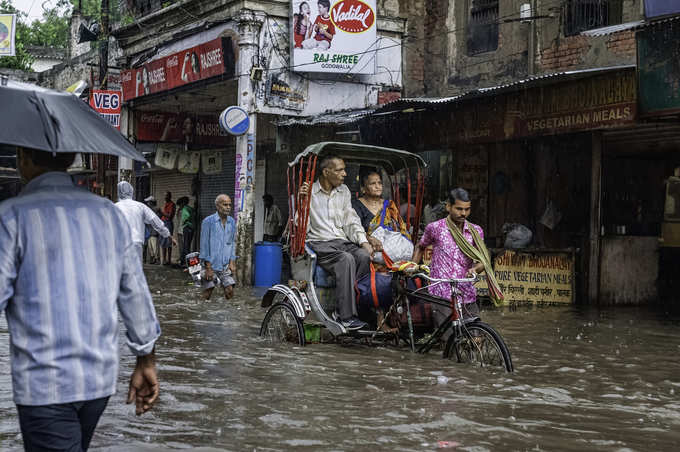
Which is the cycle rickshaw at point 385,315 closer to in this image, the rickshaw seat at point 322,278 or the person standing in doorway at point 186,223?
the rickshaw seat at point 322,278

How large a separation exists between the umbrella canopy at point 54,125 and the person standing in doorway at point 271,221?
51.7ft

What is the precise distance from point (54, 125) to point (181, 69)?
16.9m

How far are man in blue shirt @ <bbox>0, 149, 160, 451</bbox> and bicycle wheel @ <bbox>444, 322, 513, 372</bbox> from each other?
14.8 ft

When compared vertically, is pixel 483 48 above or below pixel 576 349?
above

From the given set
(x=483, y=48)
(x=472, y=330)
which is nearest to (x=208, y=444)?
(x=472, y=330)

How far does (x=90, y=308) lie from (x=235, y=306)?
10.4m

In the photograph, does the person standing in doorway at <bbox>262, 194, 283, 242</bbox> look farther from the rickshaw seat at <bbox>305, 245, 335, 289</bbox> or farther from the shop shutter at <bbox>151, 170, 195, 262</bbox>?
the rickshaw seat at <bbox>305, 245, 335, 289</bbox>

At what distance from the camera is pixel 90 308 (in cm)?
294

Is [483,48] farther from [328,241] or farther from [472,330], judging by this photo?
[472,330]

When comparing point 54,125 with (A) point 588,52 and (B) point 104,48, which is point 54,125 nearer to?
(A) point 588,52

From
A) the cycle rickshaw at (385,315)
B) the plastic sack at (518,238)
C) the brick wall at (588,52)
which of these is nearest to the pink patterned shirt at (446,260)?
the cycle rickshaw at (385,315)

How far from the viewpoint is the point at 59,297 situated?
287 cm

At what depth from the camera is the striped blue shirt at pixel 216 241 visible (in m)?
12.2

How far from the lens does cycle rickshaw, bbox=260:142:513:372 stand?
733 centimetres
